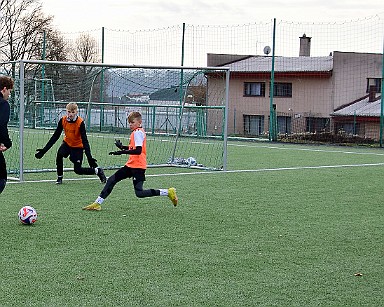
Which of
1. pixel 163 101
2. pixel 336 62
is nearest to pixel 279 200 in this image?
pixel 163 101

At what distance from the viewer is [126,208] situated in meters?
9.98

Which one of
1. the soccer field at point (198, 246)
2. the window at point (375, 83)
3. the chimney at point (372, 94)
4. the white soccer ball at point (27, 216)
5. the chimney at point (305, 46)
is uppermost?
the chimney at point (305, 46)

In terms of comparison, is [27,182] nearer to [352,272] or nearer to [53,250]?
[53,250]

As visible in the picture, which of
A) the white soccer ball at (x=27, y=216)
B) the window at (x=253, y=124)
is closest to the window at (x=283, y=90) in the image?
the window at (x=253, y=124)

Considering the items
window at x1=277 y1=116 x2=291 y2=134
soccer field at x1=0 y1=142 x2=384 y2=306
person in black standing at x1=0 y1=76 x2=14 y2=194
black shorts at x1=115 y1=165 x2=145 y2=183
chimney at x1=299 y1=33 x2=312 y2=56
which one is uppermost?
chimney at x1=299 y1=33 x2=312 y2=56

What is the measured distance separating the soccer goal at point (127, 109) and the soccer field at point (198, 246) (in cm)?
497

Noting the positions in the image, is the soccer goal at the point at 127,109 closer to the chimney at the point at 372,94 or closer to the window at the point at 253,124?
the window at the point at 253,124

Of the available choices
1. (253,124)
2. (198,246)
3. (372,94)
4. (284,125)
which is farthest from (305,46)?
(198,246)

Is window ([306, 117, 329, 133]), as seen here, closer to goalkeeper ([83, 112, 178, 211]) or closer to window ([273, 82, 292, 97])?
window ([273, 82, 292, 97])

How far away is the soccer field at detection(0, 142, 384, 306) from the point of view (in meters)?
5.75

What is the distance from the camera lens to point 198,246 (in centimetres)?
752

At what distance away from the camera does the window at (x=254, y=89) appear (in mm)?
42688

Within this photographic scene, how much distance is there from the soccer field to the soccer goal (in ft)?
16.3

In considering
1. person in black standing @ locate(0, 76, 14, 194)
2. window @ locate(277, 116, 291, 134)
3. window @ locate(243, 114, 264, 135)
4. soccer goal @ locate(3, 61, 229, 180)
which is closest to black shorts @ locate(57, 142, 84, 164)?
soccer goal @ locate(3, 61, 229, 180)
